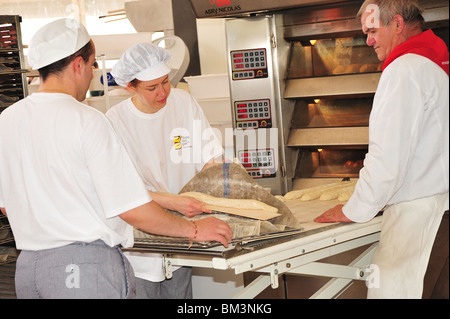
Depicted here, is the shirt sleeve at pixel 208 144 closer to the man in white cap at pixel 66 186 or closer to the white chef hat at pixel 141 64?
the white chef hat at pixel 141 64

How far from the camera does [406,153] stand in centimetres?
196

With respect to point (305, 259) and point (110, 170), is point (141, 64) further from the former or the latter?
point (305, 259)

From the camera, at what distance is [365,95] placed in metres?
3.08

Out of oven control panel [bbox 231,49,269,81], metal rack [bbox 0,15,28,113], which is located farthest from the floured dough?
metal rack [bbox 0,15,28,113]

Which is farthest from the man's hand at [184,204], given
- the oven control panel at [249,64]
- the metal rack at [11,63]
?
the metal rack at [11,63]

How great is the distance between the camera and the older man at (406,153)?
1.94 metres

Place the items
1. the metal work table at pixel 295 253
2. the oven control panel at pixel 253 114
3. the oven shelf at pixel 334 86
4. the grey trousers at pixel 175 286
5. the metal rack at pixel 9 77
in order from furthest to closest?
the oven control panel at pixel 253 114, the metal rack at pixel 9 77, the oven shelf at pixel 334 86, the grey trousers at pixel 175 286, the metal work table at pixel 295 253

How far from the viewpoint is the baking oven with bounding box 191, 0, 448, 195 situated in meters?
3.08

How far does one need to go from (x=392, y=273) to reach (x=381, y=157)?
43 centimetres

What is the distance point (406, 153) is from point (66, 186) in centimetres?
114

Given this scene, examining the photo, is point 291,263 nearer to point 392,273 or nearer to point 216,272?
point 392,273

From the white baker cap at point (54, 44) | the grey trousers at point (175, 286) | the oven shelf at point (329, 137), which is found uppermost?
the white baker cap at point (54, 44)

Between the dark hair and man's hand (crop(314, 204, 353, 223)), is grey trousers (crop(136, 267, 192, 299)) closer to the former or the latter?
man's hand (crop(314, 204, 353, 223))

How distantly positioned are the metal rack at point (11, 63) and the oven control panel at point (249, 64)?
1.17 meters
